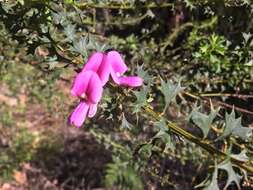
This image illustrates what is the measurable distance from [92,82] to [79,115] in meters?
0.07

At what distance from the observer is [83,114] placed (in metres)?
1.13

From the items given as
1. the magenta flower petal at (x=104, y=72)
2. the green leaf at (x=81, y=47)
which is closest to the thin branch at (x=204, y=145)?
the magenta flower petal at (x=104, y=72)

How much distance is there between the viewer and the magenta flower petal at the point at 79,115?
1.11 m

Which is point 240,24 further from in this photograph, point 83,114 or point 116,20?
point 83,114

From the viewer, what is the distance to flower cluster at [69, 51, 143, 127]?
43.4 inches

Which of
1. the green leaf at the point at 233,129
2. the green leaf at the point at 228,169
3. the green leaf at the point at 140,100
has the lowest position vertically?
the green leaf at the point at 228,169

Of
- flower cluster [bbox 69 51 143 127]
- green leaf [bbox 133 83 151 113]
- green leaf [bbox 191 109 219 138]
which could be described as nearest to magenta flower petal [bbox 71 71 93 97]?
flower cluster [bbox 69 51 143 127]

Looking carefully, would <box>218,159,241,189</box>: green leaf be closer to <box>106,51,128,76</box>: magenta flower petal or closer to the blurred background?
the blurred background

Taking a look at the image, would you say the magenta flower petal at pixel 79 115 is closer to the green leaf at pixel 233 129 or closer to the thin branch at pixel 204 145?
the thin branch at pixel 204 145

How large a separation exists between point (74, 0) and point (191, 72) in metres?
0.78

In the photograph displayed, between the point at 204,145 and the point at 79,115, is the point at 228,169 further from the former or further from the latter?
the point at 79,115

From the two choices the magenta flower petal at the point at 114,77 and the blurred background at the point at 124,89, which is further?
the blurred background at the point at 124,89

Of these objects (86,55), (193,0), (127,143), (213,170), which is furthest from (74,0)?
(127,143)

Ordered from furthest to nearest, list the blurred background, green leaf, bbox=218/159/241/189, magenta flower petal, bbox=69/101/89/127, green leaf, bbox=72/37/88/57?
the blurred background < green leaf, bbox=72/37/88/57 < magenta flower petal, bbox=69/101/89/127 < green leaf, bbox=218/159/241/189
